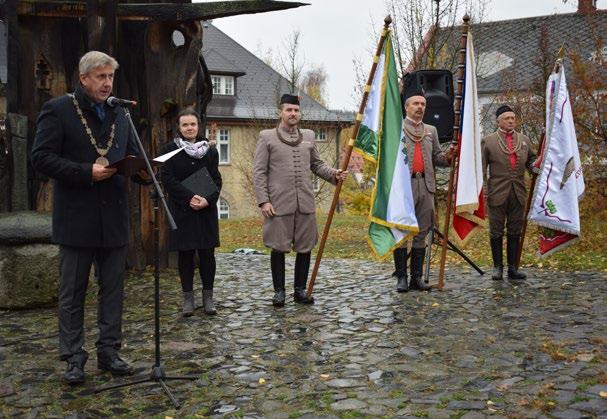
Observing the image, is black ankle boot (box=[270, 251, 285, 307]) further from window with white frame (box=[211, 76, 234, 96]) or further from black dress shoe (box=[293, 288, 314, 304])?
window with white frame (box=[211, 76, 234, 96])

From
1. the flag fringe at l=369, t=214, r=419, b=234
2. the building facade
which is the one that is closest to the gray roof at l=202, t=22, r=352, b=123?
the building facade

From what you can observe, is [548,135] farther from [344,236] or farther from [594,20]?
[344,236]

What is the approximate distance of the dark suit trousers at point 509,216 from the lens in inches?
353

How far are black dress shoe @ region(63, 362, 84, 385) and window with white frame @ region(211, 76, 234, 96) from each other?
106 feet

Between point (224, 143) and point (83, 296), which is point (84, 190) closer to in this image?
point (83, 296)

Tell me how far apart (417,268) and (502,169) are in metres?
1.55

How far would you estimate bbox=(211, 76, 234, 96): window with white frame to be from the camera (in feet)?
120

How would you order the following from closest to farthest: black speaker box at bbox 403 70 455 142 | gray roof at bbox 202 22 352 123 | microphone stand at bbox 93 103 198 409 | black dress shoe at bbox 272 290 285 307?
microphone stand at bbox 93 103 198 409 < black dress shoe at bbox 272 290 285 307 < black speaker box at bbox 403 70 455 142 < gray roof at bbox 202 22 352 123

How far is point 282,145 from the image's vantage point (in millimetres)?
7730

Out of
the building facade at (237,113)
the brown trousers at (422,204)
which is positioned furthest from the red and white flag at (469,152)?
the building facade at (237,113)

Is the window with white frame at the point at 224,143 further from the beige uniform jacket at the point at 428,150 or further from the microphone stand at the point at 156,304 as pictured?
the microphone stand at the point at 156,304

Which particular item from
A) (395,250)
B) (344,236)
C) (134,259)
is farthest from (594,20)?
(134,259)

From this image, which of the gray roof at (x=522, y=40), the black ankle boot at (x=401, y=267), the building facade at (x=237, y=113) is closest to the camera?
the black ankle boot at (x=401, y=267)

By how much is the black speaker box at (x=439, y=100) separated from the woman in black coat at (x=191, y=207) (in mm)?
3643
